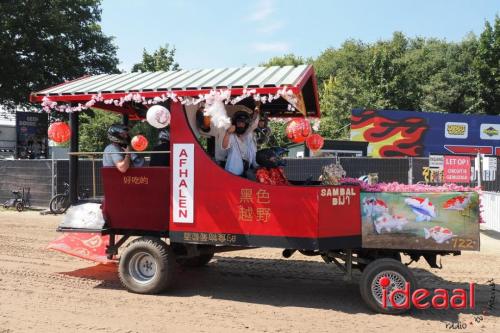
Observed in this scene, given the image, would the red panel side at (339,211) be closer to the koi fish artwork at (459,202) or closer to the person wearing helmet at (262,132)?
the koi fish artwork at (459,202)

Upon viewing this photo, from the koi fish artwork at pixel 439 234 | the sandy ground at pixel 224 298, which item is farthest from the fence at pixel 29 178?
the koi fish artwork at pixel 439 234

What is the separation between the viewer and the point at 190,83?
660 cm

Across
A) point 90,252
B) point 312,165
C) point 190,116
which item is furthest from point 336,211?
point 312,165

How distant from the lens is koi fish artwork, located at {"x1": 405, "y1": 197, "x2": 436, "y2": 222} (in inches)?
240

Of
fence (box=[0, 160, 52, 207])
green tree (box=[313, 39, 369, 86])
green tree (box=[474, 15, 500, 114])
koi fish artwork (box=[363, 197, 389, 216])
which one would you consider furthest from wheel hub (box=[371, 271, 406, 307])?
green tree (box=[313, 39, 369, 86])

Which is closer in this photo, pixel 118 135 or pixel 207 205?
pixel 207 205

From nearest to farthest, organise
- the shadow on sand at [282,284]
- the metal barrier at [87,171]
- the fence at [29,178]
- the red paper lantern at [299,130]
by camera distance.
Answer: the shadow on sand at [282,284] < the red paper lantern at [299,130] < the metal barrier at [87,171] < the fence at [29,178]

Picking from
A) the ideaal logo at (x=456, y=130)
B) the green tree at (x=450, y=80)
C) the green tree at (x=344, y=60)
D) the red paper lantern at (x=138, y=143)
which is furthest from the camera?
the green tree at (x=344, y=60)

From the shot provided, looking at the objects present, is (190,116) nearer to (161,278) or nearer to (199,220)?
(199,220)

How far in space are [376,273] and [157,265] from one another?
2.80 metres

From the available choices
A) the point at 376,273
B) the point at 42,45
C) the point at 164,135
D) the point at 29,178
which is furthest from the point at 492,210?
the point at 42,45

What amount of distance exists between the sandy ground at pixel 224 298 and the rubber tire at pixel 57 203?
7218 mm

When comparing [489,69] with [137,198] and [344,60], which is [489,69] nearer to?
[344,60]

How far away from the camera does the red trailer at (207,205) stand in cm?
611
